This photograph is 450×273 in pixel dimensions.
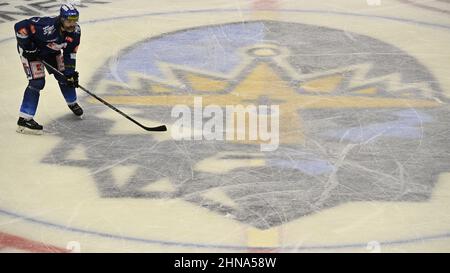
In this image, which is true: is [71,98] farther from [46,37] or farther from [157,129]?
[157,129]

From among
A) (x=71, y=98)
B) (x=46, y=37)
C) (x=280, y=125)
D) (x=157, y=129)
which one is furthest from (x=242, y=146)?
(x=46, y=37)

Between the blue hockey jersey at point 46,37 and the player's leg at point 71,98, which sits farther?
the player's leg at point 71,98

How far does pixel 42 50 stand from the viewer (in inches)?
319

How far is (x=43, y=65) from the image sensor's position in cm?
817

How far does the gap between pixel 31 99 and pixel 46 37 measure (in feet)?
2.13

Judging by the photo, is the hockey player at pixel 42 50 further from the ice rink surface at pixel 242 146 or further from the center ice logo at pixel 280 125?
the center ice logo at pixel 280 125

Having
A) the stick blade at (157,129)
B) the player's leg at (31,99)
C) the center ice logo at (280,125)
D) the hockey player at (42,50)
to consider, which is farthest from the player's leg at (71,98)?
the stick blade at (157,129)

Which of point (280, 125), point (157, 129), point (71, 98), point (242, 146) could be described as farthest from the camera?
point (71, 98)

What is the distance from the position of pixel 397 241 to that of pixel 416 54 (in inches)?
197

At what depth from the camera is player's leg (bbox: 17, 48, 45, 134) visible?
813cm

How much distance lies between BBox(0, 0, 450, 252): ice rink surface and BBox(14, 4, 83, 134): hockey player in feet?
0.93

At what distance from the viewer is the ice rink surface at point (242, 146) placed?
20.6 feet

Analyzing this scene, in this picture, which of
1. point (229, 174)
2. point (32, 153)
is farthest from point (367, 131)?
point (32, 153)

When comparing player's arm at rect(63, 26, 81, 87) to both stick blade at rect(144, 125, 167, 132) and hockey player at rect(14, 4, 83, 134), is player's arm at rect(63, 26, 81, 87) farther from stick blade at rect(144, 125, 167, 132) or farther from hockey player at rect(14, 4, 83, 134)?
stick blade at rect(144, 125, 167, 132)
